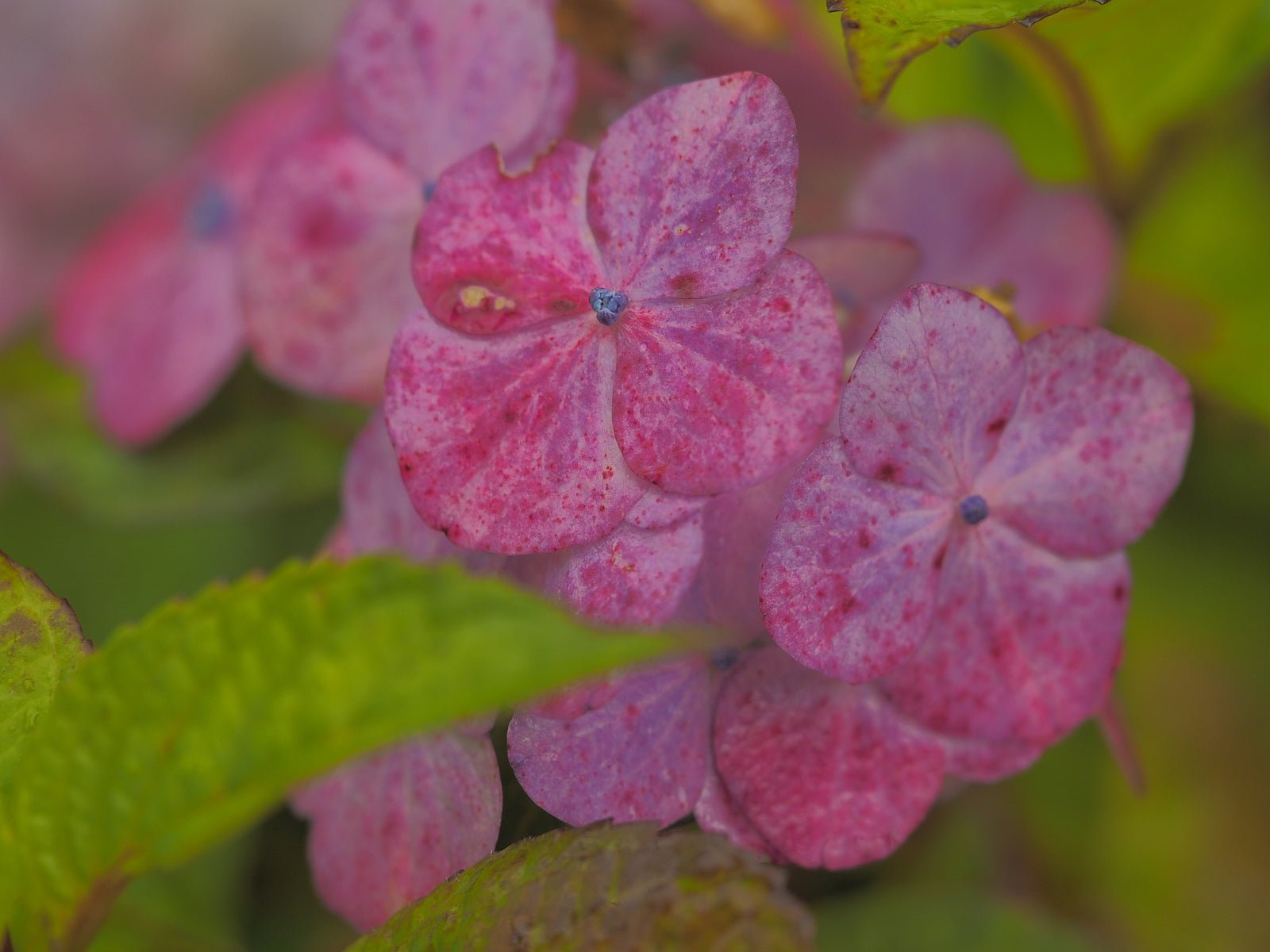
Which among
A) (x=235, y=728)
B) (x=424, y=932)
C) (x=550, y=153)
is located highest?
(x=550, y=153)

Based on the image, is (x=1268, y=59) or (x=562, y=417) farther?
(x=1268, y=59)

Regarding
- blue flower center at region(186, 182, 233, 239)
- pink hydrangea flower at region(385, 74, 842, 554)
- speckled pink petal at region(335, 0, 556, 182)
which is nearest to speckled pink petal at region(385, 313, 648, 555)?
pink hydrangea flower at region(385, 74, 842, 554)

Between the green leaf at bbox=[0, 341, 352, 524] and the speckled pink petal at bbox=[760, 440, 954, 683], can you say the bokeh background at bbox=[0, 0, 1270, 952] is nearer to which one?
the green leaf at bbox=[0, 341, 352, 524]

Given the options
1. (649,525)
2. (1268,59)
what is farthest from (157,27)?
(649,525)

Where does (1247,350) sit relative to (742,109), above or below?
below

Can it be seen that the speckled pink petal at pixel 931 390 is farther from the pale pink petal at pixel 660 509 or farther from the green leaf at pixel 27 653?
the green leaf at pixel 27 653

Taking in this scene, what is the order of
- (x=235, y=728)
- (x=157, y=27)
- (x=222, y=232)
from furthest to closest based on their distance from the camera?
(x=157, y=27) → (x=222, y=232) → (x=235, y=728)

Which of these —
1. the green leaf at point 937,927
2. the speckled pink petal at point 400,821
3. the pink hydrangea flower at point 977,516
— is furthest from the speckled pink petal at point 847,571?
the green leaf at point 937,927

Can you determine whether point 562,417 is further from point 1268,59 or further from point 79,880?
point 1268,59
